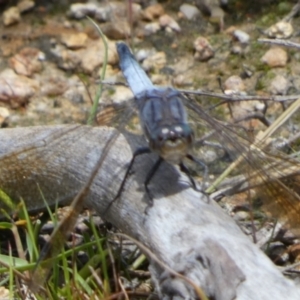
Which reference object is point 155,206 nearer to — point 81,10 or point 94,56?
point 94,56

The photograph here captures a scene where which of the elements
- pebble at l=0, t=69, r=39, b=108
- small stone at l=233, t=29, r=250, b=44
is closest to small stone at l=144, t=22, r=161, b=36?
small stone at l=233, t=29, r=250, b=44

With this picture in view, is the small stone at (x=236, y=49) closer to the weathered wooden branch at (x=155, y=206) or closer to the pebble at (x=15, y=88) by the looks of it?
the pebble at (x=15, y=88)

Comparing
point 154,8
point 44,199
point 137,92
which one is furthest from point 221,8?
point 44,199

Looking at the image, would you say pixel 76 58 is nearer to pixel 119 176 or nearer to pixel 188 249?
pixel 119 176

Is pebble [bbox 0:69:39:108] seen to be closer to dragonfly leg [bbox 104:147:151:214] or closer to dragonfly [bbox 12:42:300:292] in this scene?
dragonfly [bbox 12:42:300:292]

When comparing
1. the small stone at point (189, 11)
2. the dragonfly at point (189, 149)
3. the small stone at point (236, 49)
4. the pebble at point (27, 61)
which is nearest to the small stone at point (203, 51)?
the small stone at point (236, 49)

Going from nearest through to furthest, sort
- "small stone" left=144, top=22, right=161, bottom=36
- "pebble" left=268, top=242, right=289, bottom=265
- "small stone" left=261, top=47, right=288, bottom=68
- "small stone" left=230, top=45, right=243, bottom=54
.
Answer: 1. "pebble" left=268, top=242, right=289, bottom=265
2. "small stone" left=261, top=47, right=288, bottom=68
3. "small stone" left=230, top=45, right=243, bottom=54
4. "small stone" left=144, top=22, right=161, bottom=36
